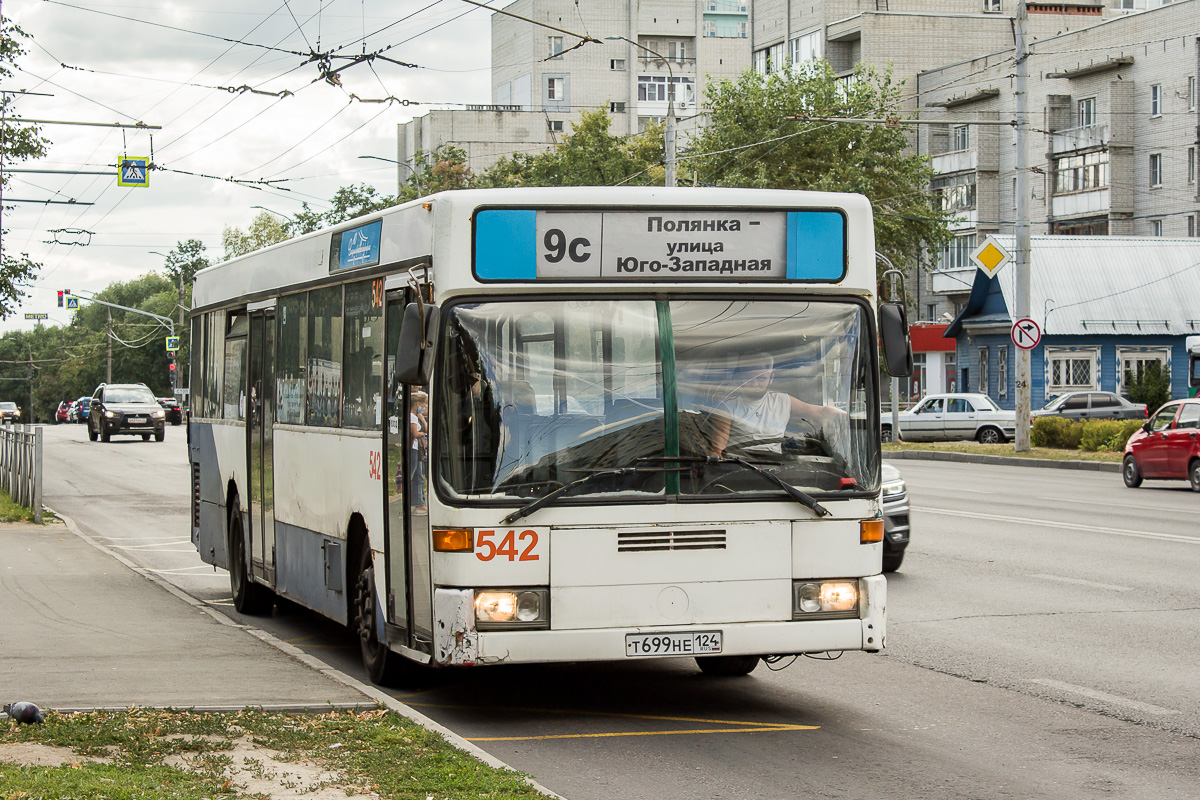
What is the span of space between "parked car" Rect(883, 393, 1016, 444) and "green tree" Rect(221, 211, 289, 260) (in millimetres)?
70884

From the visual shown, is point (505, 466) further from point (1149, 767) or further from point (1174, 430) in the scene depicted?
point (1174, 430)

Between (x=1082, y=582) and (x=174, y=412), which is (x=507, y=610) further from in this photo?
(x=174, y=412)

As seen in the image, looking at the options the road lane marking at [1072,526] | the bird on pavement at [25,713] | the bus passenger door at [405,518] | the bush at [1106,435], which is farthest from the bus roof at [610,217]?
the bush at [1106,435]

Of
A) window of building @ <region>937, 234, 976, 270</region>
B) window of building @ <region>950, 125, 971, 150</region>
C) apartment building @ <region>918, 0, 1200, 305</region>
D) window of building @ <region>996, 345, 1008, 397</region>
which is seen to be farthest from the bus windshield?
window of building @ <region>950, 125, 971, 150</region>

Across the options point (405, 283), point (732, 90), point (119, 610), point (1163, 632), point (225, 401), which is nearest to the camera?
point (405, 283)

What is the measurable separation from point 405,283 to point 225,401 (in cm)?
515

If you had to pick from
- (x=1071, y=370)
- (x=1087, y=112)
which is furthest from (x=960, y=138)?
(x=1071, y=370)

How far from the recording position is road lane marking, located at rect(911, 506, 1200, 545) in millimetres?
16812

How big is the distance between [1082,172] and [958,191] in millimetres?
7690

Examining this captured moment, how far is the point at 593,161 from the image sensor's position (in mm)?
67312

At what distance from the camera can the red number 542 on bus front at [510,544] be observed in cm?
729

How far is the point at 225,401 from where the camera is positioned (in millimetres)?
12867

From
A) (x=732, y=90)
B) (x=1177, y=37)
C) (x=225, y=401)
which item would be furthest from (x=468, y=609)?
(x=1177, y=37)

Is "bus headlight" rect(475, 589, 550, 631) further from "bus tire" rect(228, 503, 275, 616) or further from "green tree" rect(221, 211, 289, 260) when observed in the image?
"green tree" rect(221, 211, 289, 260)
